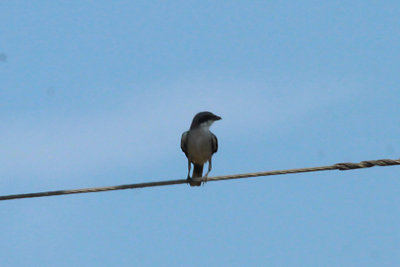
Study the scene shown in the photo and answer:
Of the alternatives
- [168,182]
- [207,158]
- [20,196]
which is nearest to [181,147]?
[207,158]

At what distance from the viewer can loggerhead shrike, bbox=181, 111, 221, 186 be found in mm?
19203

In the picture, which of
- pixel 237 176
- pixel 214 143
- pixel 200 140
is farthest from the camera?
pixel 214 143

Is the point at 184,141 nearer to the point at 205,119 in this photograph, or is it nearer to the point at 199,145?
the point at 199,145

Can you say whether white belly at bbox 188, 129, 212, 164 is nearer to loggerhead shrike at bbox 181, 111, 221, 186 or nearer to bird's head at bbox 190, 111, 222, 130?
loggerhead shrike at bbox 181, 111, 221, 186

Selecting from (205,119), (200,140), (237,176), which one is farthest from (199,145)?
(237,176)

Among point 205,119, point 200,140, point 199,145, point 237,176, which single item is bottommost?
point 237,176

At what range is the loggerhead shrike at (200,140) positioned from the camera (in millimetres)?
19203

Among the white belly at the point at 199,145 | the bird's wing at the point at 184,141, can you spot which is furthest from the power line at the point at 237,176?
the bird's wing at the point at 184,141

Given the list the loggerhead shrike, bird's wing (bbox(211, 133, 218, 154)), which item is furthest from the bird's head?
bird's wing (bbox(211, 133, 218, 154))

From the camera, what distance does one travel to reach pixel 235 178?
1352 cm

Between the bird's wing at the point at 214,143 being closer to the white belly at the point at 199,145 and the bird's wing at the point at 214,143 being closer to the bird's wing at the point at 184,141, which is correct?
the white belly at the point at 199,145

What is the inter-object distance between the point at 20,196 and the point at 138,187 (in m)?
1.82

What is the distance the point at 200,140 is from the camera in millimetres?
19172

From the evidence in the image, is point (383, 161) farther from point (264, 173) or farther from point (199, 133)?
point (199, 133)
